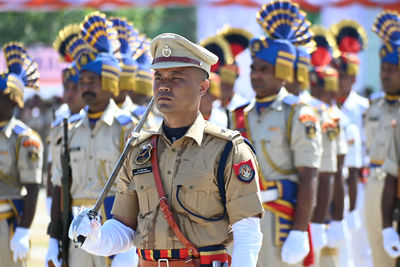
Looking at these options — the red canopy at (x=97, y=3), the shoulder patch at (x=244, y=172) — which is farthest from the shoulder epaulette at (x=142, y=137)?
the red canopy at (x=97, y=3)

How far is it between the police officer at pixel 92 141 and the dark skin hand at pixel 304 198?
1.43 m

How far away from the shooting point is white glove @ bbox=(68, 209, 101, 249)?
13.1ft

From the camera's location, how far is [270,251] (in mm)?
6309

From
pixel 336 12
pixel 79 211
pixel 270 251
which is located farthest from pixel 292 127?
pixel 336 12

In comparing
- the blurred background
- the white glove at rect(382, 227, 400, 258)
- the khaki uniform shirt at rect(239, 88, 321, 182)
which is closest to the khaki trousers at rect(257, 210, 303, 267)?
the khaki uniform shirt at rect(239, 88, 321, 182)

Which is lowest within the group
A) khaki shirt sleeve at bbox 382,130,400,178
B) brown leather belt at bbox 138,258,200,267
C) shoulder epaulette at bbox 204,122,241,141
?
brown leather belt at bbox 138,258,200,267

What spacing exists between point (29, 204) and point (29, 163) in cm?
36

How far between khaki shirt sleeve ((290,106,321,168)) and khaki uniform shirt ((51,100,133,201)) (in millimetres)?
1334

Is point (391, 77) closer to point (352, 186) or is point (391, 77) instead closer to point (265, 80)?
point (352, 186)

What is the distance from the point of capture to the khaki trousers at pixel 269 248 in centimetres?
629

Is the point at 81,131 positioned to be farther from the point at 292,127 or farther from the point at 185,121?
the point at 185,121

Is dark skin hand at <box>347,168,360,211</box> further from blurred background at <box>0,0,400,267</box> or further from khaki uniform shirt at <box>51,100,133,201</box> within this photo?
blurred background at <box>0,0,400,267</box>

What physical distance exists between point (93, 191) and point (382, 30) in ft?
13.1

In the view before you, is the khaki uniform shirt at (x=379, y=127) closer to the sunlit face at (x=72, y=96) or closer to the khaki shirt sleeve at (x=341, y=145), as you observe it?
the khaki shirt sleeve at (x=341, y=145)
